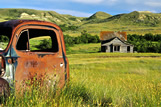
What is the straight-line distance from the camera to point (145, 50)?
66125 millimetres

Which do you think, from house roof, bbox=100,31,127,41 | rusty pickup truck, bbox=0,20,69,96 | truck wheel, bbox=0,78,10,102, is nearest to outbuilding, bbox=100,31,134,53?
house roof, bbox=100,31,127,41

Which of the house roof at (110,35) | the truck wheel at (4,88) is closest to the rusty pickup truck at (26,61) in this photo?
the truck wheel at (4,88)

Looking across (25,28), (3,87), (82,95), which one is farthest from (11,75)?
(82,95)

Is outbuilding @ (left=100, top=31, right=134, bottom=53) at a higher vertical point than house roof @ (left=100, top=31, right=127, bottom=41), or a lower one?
lower

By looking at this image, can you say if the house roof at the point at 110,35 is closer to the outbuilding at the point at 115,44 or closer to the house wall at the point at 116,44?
the outbuilding at the point at 115,44

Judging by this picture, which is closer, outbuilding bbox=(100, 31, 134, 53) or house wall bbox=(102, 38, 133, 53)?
house wall bbox=(102, 38, 133, 53)

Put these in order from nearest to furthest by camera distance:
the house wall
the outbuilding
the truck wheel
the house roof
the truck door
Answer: the truck wheel
the truck door
the house wall
the outbuilding
the house roof

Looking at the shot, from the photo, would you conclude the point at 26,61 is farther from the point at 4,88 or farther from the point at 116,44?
the point at 116,44

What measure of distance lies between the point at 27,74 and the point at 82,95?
57.6 inches

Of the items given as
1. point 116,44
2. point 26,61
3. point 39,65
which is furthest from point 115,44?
point 26,61

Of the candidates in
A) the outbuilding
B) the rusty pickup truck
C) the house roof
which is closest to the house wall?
the outbuilding

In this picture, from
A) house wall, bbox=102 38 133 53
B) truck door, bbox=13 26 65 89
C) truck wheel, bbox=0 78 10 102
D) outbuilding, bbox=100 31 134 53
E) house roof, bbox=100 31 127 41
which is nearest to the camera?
truck wheel, bbox=0 78 10 102

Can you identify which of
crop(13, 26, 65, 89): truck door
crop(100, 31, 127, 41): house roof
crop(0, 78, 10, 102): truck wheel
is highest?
crop(100, 31, 127, 41): house roof

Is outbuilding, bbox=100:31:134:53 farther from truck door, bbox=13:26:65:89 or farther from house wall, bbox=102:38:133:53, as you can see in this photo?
truck door, bbox=13:26:65:89
